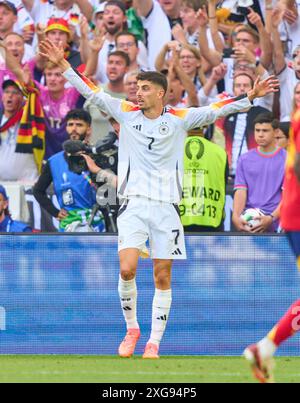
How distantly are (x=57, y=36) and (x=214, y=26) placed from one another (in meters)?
2.14

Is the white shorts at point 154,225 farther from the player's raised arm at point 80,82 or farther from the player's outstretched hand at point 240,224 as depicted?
the player's outstretched hand at point 240,224

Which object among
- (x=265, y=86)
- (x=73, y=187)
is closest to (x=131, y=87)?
(x=73, y=187)

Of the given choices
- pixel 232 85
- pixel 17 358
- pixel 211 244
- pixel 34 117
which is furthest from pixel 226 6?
pixel 17 358

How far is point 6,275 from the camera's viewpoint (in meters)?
11.6

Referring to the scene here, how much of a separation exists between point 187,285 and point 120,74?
4.31 metres

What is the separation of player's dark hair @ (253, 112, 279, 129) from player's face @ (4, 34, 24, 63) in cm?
378

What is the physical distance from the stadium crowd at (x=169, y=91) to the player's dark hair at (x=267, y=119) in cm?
2

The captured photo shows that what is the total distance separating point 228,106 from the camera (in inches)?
426

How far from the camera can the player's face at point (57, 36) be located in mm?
15570

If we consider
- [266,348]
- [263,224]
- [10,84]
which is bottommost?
[266,348]

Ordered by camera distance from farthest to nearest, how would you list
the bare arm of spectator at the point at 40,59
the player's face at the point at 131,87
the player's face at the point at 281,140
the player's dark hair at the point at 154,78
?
the bare arm of spectator at the point at 40,59
the player's face at the point at 131,87
the player's face at the point at 281,140
the player's dark hair at the point at 154,78

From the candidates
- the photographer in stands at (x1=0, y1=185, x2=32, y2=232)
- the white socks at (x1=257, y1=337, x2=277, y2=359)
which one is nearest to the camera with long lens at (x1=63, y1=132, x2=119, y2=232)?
the photographer in stands at (x1=0, y1=185, x2=32, y2=232)

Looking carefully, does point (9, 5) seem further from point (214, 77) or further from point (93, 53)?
point (214, 77)

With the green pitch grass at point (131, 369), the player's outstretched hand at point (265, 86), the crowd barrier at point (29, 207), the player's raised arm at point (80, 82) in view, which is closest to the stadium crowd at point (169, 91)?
the crowd barrier at point (29, 207)
